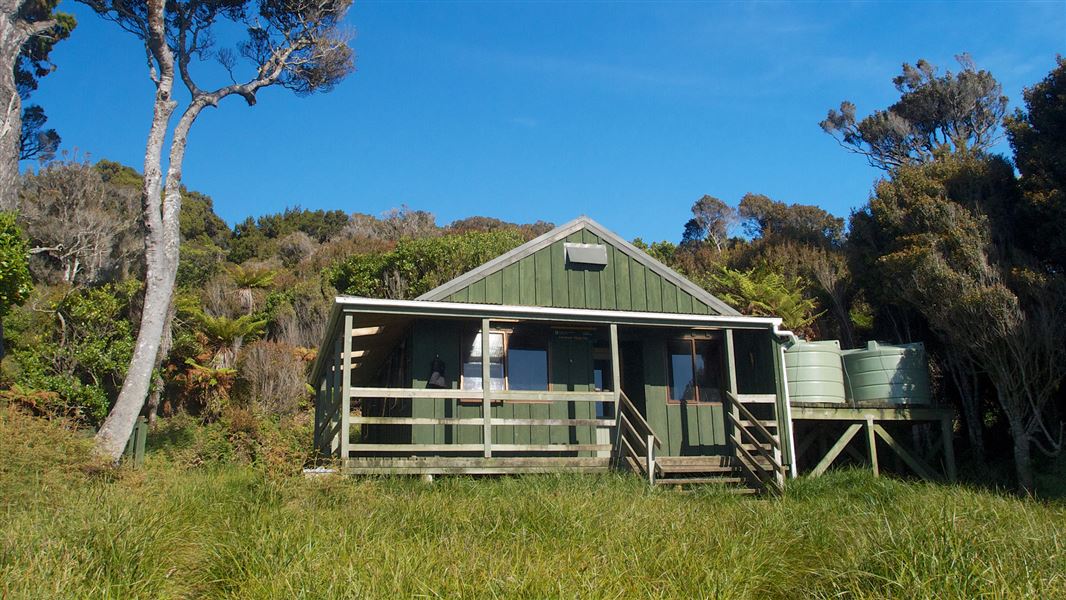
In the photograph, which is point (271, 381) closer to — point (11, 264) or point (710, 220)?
point (11, 264)

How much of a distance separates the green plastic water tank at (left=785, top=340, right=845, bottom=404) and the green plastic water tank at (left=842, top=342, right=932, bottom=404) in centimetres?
66

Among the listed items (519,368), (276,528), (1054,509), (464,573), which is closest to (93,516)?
(276,528)

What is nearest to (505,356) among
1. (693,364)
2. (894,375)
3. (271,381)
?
(693,364)

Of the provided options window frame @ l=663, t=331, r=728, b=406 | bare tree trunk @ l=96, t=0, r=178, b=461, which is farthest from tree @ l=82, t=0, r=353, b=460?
window frame @ l=663, t=331, r=728, b=406

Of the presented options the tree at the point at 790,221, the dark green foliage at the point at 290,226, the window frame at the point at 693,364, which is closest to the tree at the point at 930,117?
the tree at the point at 790,221

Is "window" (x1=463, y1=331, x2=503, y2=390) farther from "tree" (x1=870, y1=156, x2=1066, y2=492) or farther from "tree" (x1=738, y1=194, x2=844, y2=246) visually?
"tree" (x1=738, y1=194, x2=844, y2=246)

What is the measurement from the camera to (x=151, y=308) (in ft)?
51.8

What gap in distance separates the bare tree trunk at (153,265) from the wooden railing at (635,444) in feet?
28.0

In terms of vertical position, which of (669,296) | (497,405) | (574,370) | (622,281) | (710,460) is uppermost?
(622,281)

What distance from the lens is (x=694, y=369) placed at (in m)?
14.8

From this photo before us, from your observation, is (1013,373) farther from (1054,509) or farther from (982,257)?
(1054,509)

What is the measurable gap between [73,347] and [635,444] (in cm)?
1606

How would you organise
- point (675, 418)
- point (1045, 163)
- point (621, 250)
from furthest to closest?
point (1045, 163)
point (621, 250)
point (675, 418)

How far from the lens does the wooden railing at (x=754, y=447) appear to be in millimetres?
12609
